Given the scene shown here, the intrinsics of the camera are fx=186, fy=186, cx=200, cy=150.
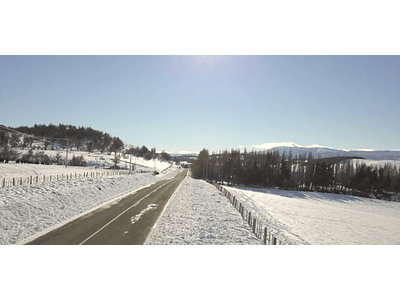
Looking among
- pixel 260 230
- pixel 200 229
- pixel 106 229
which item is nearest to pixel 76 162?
pixel 106 229

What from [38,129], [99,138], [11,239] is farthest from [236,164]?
[38,129]

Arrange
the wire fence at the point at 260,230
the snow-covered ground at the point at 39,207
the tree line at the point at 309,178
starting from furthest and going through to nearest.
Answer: the tree line at the point at 309,178 → the snow-covered ground at the point at 39,207 → the wire fence at the point at 260,230

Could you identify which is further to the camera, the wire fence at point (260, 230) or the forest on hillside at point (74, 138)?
the forest on hillside at point (74, 138)

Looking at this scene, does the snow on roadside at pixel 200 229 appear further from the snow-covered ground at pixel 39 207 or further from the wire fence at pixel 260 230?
the snow-covered ground at pixel 39 207

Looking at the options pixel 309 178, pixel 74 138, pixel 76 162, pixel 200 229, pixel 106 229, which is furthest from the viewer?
pixel 74 138

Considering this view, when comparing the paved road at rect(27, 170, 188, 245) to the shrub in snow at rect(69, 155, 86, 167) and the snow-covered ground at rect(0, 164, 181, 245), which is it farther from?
the shrub in snow at rect(69, 155, 86, 167)

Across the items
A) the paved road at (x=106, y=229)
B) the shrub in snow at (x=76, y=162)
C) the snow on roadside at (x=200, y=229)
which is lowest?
the shrub in snow at (x=76, y=162)

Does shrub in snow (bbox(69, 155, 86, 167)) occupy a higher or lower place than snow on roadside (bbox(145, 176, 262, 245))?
lower

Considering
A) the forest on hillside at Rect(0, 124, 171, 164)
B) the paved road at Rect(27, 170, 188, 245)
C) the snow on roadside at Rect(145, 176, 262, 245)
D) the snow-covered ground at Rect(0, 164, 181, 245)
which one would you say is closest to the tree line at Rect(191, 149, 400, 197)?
the snow-covered ground at Rect(0, 164, 181, 245)

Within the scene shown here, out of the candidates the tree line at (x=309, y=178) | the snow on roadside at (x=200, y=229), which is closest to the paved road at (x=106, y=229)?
the snow on roadside at (x=200, y=229)

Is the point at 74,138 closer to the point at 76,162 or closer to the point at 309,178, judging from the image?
the point at 76,162

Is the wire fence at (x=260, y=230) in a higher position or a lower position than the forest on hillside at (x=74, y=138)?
lower

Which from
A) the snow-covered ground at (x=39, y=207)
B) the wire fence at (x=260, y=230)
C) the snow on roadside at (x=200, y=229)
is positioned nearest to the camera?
the wire fence at (x=260, y=230)

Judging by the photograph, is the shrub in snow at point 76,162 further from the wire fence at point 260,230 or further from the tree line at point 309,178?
the wire fence at point 260,230
